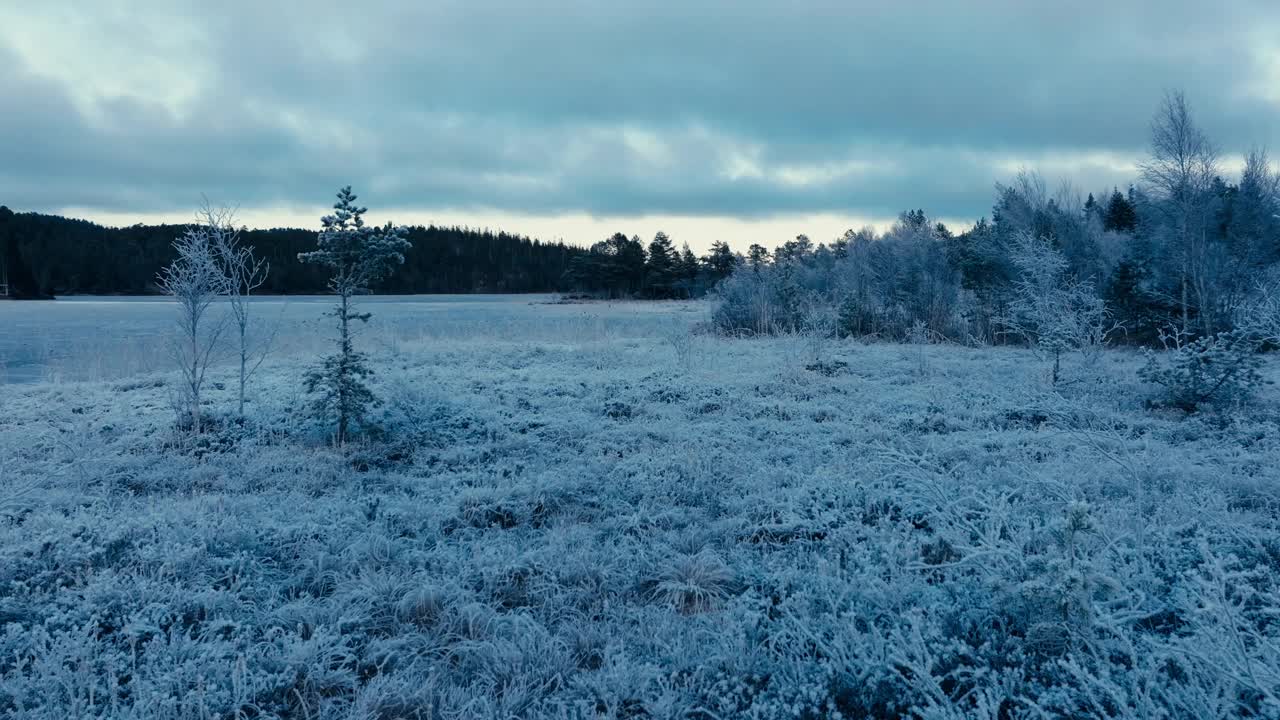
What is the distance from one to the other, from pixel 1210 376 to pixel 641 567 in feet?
28.6

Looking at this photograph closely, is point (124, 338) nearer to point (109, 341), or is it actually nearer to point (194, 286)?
point (109, 341)

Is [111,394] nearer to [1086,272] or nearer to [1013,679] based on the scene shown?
[1013,679]

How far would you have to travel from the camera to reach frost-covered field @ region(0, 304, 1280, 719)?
309 centimetres

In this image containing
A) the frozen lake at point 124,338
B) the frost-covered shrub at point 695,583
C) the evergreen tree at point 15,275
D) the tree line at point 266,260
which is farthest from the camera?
the tree line at point 266,260

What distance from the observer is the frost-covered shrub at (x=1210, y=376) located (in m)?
8.94

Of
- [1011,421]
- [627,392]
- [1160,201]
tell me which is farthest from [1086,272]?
[627,392]

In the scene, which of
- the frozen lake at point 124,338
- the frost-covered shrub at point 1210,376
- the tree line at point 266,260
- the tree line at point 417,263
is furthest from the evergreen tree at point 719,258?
the frost-covered shrub at point 1210,376

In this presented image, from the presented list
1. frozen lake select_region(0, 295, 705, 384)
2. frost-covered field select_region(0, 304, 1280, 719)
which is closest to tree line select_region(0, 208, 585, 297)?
frozen lake select_region(0, 295, 705, 384)

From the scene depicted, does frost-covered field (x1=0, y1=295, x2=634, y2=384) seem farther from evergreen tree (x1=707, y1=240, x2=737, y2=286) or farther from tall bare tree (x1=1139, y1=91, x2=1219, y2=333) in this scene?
evergreen tree (x1=707, y1=240, x2=737, y2=286)

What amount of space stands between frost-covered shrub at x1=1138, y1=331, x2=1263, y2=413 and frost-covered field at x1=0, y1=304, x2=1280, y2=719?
0.42m

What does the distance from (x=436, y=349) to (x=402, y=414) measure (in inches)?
342

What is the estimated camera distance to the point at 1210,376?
360 inches

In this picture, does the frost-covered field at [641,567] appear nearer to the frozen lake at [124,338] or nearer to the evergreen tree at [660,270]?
the frozen lake at [124,338]

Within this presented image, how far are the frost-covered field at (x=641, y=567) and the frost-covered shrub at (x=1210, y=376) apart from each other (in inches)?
16.5
